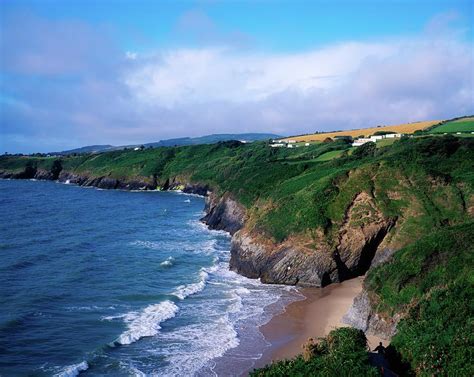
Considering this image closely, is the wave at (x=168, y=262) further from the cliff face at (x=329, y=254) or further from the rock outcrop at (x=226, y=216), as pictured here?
the rock outcrop at (x=226, y=216)

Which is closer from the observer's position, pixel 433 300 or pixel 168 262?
pixel 433 300

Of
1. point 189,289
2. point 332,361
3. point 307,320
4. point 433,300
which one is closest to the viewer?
point 332,361

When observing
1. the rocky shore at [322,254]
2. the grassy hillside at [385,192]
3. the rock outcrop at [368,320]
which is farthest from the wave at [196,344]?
the grassy hillside at [385,192]

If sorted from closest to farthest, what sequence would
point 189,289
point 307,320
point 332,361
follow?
point 332,361, point 307,320, point 189,289

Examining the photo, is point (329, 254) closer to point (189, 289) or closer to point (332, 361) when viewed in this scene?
→ point (189, 289)

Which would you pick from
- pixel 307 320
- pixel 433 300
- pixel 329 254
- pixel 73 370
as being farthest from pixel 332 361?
pixel 329 254

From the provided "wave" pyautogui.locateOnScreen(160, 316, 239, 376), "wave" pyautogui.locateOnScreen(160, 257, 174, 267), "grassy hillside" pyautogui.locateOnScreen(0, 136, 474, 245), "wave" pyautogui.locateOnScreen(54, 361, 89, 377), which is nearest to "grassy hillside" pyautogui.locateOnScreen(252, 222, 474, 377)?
"wave" pyautogui.locateOnScreen(160, 316, 239, 376)

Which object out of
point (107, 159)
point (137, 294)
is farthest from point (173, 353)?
point (107, 159)
